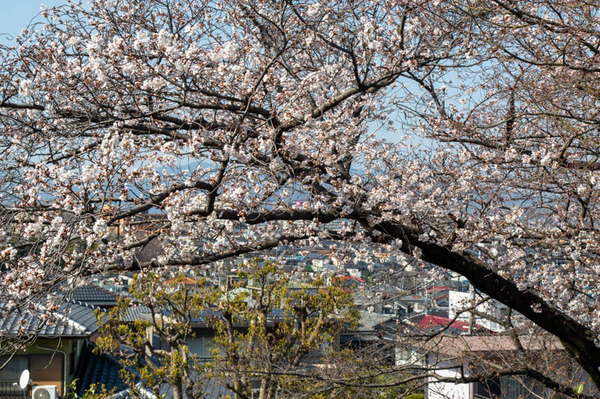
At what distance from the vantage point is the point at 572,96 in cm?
512

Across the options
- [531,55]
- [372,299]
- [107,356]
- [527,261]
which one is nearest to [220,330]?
[107,356]

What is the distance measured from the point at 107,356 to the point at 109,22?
10821 mm

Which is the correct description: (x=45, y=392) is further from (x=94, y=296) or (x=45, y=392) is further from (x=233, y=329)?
(x=94, y=296)

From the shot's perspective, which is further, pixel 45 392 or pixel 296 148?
pixel 45 392

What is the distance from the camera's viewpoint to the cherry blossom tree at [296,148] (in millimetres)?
3664

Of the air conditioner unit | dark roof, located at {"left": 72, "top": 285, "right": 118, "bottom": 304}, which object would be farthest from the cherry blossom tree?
dark roof, located at {"left": 72, "top": 285, "right": 118, "bottom": 304}

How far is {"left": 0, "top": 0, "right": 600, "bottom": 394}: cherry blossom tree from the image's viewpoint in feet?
12.0

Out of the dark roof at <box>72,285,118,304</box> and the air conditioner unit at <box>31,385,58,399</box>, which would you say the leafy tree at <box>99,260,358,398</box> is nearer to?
the air conditioner unit at <box>31,385,58,399</box>

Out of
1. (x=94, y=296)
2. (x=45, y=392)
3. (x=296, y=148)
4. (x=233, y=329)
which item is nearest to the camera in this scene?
(x=296, y=148)

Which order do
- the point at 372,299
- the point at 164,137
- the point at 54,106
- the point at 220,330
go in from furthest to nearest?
the point at 220,330, the point at 372,299, the point at 164,137, the point at 54,106

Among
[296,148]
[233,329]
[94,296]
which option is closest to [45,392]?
[233,329]

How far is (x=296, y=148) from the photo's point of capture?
4.45 metres

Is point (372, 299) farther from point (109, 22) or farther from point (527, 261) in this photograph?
point (109, 22)

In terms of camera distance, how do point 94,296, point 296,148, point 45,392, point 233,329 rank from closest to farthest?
point 296,148 → point 45,392 → point 233,329 → point 94,296
